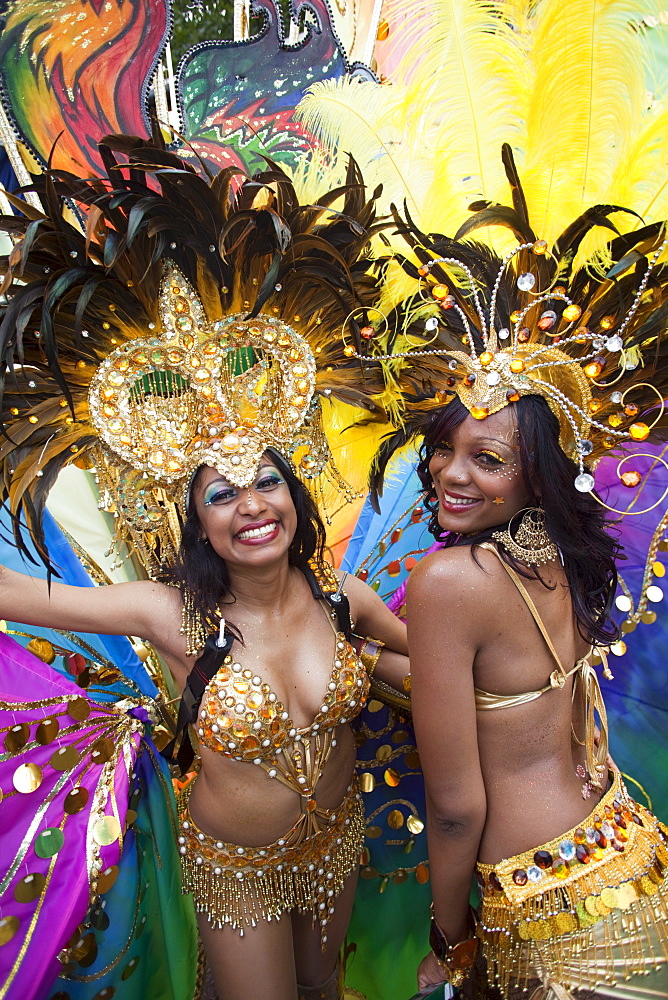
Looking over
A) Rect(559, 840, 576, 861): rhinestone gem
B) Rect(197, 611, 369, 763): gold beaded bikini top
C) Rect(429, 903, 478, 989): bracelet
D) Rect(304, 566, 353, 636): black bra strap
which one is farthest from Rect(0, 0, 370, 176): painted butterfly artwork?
Rect(429, 903, 478, 989): bracelet

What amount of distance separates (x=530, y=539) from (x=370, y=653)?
2.58 ft

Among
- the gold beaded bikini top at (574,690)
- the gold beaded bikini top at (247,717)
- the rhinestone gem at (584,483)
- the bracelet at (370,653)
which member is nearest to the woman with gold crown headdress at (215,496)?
the gold beaded bikini top at (247,717)

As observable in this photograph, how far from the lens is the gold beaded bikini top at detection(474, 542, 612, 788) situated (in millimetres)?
1936

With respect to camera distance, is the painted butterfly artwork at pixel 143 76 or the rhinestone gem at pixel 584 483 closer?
the rhinestone gem at pixel 584 483

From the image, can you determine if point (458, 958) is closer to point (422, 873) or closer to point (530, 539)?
point (422, 873)

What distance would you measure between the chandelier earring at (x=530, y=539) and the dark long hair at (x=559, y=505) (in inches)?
0.8

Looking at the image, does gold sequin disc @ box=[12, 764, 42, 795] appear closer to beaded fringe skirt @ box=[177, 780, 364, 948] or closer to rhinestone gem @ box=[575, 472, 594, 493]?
beaded fringe skirt @ box=[177, 780, 364, 948]

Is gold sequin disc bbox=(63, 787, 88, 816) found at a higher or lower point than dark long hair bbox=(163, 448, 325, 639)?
lower

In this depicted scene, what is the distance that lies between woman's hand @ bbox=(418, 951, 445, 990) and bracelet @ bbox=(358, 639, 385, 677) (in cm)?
86

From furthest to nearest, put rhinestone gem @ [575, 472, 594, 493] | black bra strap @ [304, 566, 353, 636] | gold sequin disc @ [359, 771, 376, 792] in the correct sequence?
gold sequin disc @ [359, 771, 376, 792]
black bra strap @ [304, 566, 353, 636]
rhinestone gem @ [575, 472, 594, 493]

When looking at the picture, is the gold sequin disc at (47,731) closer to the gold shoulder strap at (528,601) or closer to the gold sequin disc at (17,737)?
the gold sequin disc at (17,737)

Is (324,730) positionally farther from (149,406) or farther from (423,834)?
(149,406)

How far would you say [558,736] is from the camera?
2.02 metres

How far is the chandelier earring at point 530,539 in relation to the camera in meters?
1.96
